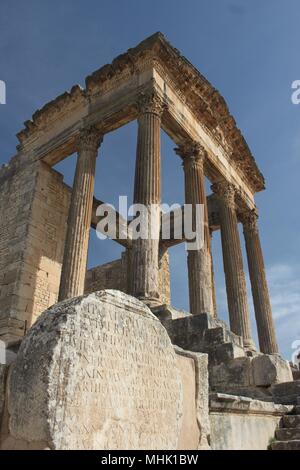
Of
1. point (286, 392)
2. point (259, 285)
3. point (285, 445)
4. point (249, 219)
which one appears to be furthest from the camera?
point (249, 219)

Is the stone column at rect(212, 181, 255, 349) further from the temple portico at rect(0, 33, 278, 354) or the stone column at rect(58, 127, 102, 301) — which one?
the stone column at rect(58, 127, 102, 301)

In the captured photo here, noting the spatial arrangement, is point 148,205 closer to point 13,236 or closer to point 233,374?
point 233,374

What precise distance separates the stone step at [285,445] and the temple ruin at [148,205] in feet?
5.92

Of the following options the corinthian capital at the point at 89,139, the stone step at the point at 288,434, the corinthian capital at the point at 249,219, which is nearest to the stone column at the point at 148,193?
the corinthian capital at the point at 89,139

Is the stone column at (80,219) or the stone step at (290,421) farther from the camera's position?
the stone column at (80,219)

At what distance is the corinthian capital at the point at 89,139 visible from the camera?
38.3ft

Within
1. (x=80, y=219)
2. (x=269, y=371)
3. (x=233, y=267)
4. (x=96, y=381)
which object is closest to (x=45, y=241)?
(x=80, y=219)

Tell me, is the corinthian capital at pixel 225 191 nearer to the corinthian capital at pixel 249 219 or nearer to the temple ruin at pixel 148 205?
the temple ruin at pixel 148 205

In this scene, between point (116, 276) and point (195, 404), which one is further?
point (116, 276)

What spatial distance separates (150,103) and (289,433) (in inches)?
338

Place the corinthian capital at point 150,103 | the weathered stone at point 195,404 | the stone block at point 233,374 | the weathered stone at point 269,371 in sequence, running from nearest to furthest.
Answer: the weathered stone at point 195,404 < the weathered stone at point 269,371 < the stone block at point 233,374 < the corinthian capital at point 150,103

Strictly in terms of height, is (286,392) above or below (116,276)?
below

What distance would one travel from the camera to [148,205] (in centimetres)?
943
